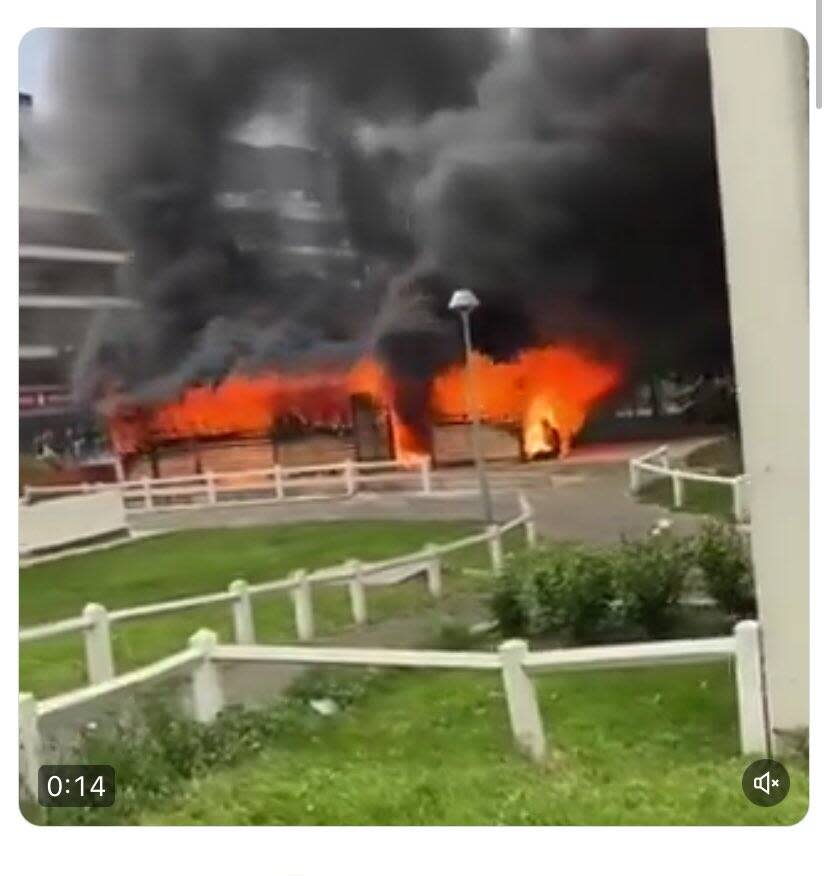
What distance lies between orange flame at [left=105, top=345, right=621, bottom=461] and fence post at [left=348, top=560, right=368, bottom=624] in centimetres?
8

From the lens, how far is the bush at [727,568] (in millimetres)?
890

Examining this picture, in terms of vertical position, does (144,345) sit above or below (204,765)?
above

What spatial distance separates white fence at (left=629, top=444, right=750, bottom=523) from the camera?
0.89 meters

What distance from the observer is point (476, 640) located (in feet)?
2.97

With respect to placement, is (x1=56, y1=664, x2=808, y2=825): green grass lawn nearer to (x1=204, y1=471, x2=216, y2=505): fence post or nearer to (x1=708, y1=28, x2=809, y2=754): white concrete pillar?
(x1=708, y1=28, x2=809, y2=754): white concrete pillar

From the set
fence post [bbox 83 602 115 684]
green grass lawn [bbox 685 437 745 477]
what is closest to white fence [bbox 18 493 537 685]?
fence post [bbox 83 602 115 684]

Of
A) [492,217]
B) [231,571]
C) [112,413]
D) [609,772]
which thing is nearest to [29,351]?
[112,413]

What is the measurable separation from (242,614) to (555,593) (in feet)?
0.64

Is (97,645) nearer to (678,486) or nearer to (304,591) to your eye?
(304,591)
